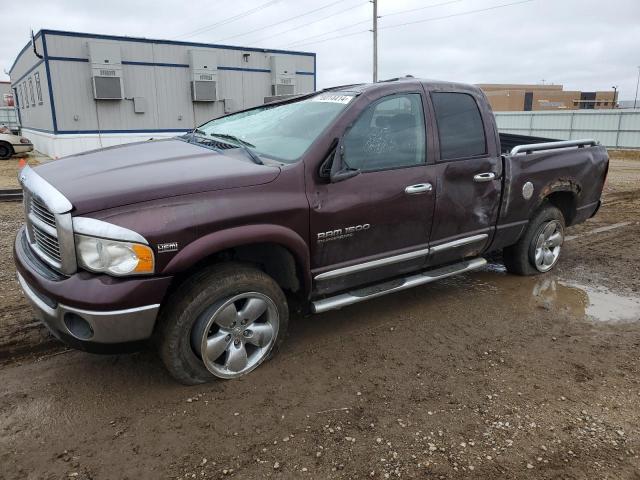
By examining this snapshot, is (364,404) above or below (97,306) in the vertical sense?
below

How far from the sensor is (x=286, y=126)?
365 centimetres

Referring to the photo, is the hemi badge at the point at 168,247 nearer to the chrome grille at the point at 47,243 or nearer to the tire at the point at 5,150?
the chrome grille at the point at 47,243

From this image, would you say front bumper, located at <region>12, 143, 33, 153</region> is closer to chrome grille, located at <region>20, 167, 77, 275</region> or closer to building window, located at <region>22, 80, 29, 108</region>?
building window, located at <region>22, 80, 29, 108</region>

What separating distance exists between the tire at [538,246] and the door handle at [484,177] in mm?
1038

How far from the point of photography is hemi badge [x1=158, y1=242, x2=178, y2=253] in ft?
8.61

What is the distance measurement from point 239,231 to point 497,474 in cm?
187

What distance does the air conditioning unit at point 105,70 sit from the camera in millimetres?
16750

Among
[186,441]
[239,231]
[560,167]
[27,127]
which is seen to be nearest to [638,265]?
[560,167]

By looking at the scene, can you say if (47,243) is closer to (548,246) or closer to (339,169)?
(339,169)

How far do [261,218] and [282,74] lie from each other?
19724mm

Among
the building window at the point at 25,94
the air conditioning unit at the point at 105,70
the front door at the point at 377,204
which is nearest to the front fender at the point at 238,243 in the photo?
the front door at the point at 377,204

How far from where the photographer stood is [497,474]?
7.79ft

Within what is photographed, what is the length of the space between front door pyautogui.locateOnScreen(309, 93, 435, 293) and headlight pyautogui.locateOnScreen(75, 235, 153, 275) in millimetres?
1119

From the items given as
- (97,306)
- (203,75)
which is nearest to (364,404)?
(97,306)
